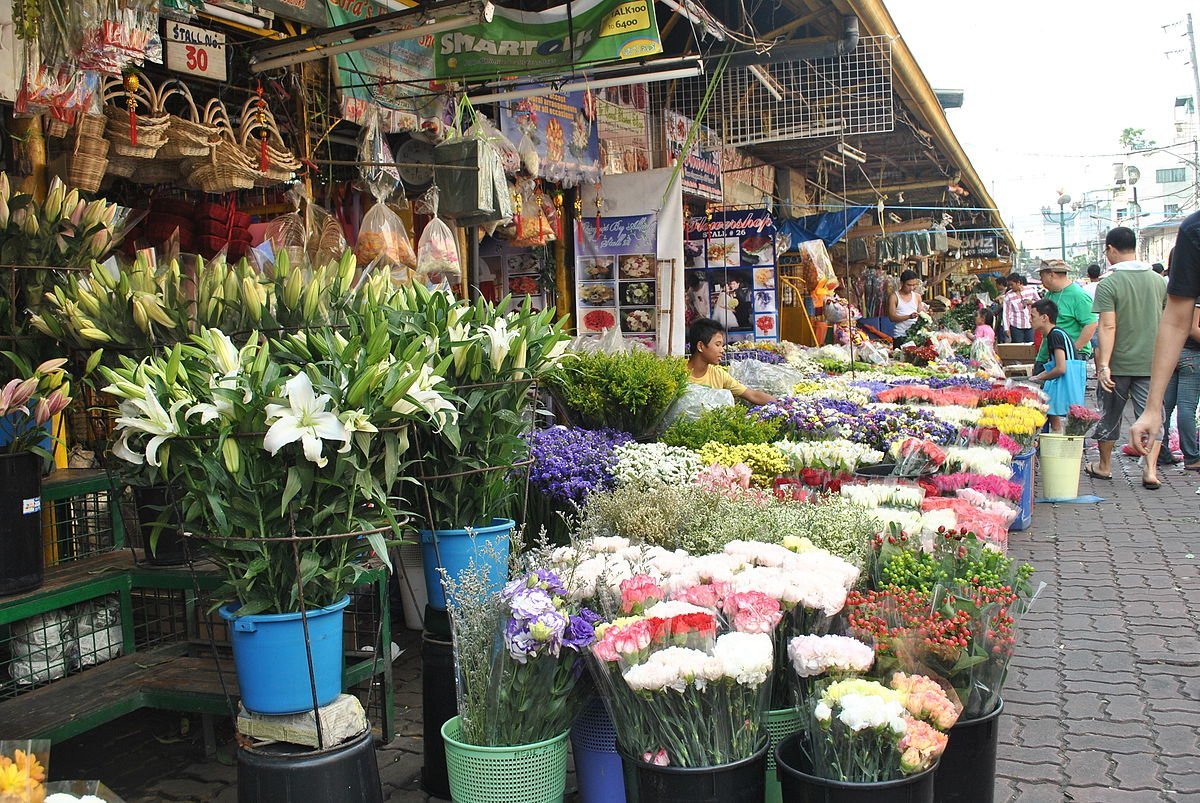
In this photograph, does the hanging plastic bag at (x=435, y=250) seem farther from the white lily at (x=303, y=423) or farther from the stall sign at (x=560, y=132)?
the white lily at (x=303, y=423)

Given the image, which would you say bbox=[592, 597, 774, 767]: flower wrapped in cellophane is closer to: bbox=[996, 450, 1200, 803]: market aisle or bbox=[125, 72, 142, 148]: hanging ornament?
bbox=[996, 450, 1200, 803]: market aisle

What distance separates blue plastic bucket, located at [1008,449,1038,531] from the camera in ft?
22.8

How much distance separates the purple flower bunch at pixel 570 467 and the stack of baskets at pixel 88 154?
7.67 ft

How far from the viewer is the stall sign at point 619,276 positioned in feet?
29.6

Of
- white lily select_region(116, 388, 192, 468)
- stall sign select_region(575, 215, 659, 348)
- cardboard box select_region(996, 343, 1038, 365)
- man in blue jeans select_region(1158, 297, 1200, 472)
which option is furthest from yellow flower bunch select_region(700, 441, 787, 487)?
cardboard box select_region(996, 343, 1038, 365)

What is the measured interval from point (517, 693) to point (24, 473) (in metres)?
1.86

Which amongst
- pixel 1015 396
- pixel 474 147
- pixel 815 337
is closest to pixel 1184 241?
pixel 474 147

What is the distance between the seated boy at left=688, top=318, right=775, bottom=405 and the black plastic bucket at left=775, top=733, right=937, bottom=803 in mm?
4780

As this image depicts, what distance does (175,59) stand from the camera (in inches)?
193

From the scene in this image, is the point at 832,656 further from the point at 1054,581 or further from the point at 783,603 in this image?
the point at 1054,581

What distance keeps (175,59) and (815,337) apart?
10695 mm

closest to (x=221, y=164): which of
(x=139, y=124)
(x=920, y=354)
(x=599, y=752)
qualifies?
(x=139, y=124)

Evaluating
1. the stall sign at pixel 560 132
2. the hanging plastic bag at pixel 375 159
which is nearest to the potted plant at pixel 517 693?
the hanging plastic bag at pixel 375 159

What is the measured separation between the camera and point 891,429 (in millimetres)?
6152
